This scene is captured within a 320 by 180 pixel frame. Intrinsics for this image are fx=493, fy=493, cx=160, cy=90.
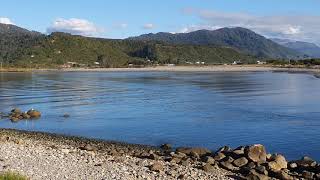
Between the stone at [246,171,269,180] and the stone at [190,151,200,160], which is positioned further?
the stone at [190,151,200,160]

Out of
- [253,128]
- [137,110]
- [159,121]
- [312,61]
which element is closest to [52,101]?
[137,110]

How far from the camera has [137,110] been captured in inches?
1703

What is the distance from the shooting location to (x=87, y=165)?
708 inches

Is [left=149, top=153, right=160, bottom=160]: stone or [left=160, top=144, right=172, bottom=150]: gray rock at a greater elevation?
[left=149, top=153, right=160, bottom=160]: stone

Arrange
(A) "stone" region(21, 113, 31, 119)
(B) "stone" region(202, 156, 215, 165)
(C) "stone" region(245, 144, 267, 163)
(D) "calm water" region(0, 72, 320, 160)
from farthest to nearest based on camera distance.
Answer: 1. (A) "stone" region(21, 113, 31, 119)
2. (D) "calm water" region(0, 72, 320, 160)
3. (B) "stone" region(202, 156, 215, 165)
4. (C) "stone" region(245, 144, 267, 163)

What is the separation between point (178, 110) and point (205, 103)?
7.12 meters

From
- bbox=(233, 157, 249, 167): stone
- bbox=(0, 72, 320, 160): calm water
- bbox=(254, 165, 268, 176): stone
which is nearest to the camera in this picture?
bbox=(254, 165, 268, 176): stone

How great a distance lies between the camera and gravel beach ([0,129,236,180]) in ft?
53.8

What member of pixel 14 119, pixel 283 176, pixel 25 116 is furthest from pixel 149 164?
pixel 25 116

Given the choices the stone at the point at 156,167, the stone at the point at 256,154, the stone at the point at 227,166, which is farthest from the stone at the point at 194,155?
the stone at the point at 156,167

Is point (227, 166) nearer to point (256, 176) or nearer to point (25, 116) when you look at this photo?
point (256, 176)

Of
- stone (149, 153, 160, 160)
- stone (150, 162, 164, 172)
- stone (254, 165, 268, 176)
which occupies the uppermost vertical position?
stone (150, 162, 164, 172)

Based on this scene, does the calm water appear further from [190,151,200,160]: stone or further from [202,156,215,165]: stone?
[202,156,215,165]: stone

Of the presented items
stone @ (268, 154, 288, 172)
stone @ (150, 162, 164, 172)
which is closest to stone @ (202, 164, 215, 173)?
stone @ (150, 162, 164, 172)
